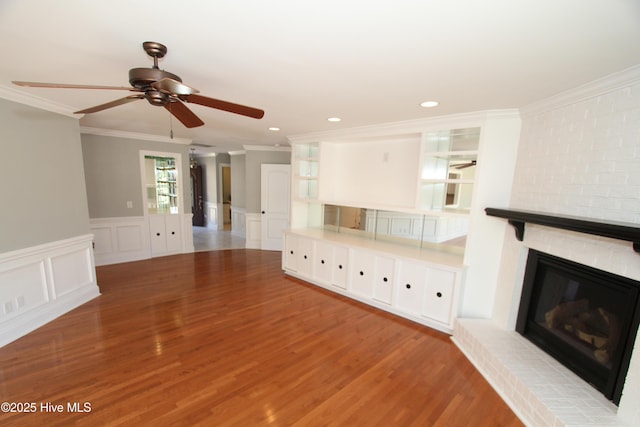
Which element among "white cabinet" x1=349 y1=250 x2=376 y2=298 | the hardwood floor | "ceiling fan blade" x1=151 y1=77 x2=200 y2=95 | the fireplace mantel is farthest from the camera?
"white cabinet" x1=349 y1=250 x2=376 y2=298

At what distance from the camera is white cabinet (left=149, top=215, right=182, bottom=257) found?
545 centimetres

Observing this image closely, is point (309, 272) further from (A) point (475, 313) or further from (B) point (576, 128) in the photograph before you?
(B) point (576, 128)

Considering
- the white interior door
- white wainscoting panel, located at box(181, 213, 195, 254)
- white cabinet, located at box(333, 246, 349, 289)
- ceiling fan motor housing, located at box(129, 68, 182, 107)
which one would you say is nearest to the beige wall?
ceiling fan motor housing, located at box(129, 68, 182, 107)

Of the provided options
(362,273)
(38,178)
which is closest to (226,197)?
(38,178)

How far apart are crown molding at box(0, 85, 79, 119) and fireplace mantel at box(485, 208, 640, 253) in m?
4.87

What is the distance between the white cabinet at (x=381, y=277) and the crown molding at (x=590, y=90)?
173 centimetres

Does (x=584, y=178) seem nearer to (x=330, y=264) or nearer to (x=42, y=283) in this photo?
(x=330, y=264)

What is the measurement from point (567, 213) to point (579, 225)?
1.45ft

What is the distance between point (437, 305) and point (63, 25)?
12.5 feet

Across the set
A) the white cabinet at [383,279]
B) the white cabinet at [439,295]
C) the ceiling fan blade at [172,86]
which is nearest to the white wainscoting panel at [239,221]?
the white cabinet at [383,279]

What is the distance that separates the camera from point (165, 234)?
18.4ft

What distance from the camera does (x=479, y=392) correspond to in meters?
2.13

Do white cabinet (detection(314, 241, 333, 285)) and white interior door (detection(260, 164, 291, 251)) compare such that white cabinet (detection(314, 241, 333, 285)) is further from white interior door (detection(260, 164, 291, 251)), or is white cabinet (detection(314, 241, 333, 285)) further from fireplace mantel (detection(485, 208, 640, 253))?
fireplace mantel (detection(485, 208, 640, 253))

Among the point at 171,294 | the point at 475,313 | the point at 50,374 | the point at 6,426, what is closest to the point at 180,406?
the point at 6,426
